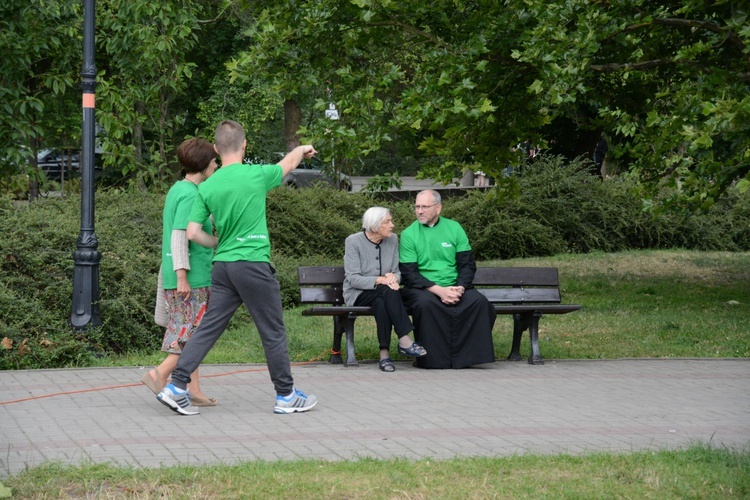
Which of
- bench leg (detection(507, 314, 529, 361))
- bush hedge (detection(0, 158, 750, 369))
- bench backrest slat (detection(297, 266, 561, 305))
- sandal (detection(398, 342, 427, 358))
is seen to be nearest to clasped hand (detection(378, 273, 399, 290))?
sandal (detection(398, 342, 427, 358))

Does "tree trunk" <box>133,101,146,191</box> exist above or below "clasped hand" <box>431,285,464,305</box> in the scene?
above

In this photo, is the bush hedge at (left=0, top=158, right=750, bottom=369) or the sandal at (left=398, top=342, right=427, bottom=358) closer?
the sandal at (left=398, top=342, right=427, bottom=358)

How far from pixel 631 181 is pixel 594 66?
410 inches

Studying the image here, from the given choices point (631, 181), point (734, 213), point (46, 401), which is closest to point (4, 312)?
point (46, 401)

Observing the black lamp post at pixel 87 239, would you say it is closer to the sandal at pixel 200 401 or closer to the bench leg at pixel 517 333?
the sandal at pixel 200 401

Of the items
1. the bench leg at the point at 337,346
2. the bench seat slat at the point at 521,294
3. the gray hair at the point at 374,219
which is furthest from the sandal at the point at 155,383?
the bench seat slat at the point at 521,294

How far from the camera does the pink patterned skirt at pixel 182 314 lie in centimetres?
766

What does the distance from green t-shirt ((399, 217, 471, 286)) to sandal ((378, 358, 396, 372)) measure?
0.92 metres

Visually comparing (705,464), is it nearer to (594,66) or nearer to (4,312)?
(4,312)

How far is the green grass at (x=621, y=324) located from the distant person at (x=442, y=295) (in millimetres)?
876

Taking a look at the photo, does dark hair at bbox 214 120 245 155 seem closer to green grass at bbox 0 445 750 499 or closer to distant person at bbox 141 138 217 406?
distant person at bbox 141 138 217 406

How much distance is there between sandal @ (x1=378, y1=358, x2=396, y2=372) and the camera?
9531mm

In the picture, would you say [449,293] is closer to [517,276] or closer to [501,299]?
[501,299]

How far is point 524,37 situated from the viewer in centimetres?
1227
